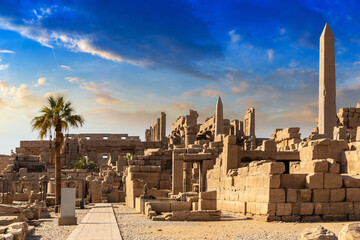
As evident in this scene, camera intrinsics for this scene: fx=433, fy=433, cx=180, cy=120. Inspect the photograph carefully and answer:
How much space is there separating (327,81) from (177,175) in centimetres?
980

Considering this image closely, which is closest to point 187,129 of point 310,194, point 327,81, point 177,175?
point 177,175

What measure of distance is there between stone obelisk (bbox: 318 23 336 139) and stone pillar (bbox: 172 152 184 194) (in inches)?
325

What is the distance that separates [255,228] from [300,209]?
2.21 m

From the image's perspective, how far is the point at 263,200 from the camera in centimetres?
1395

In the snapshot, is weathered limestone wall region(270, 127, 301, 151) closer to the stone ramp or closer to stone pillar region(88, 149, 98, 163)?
the stone ramp

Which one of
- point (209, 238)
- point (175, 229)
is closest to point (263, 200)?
point (175, 229)

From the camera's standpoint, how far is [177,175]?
25.3 metres

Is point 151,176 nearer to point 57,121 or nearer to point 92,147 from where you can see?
point 57,121

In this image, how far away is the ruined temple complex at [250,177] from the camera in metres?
13.5

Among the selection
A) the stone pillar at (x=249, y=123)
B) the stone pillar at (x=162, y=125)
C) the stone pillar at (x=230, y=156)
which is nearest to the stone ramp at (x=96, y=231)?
the stone pillar at (x=230, y=156)

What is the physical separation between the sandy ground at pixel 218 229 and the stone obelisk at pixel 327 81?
10.5 meters

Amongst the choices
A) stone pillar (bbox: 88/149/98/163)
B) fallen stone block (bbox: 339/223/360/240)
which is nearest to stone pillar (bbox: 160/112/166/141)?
stone pillar (bbox: 88/149/98/163)

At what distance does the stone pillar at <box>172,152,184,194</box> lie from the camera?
25.1 metres

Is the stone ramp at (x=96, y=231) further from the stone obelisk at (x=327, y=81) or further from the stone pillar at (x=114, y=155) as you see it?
the stone pillar at (x=114, y=155)
